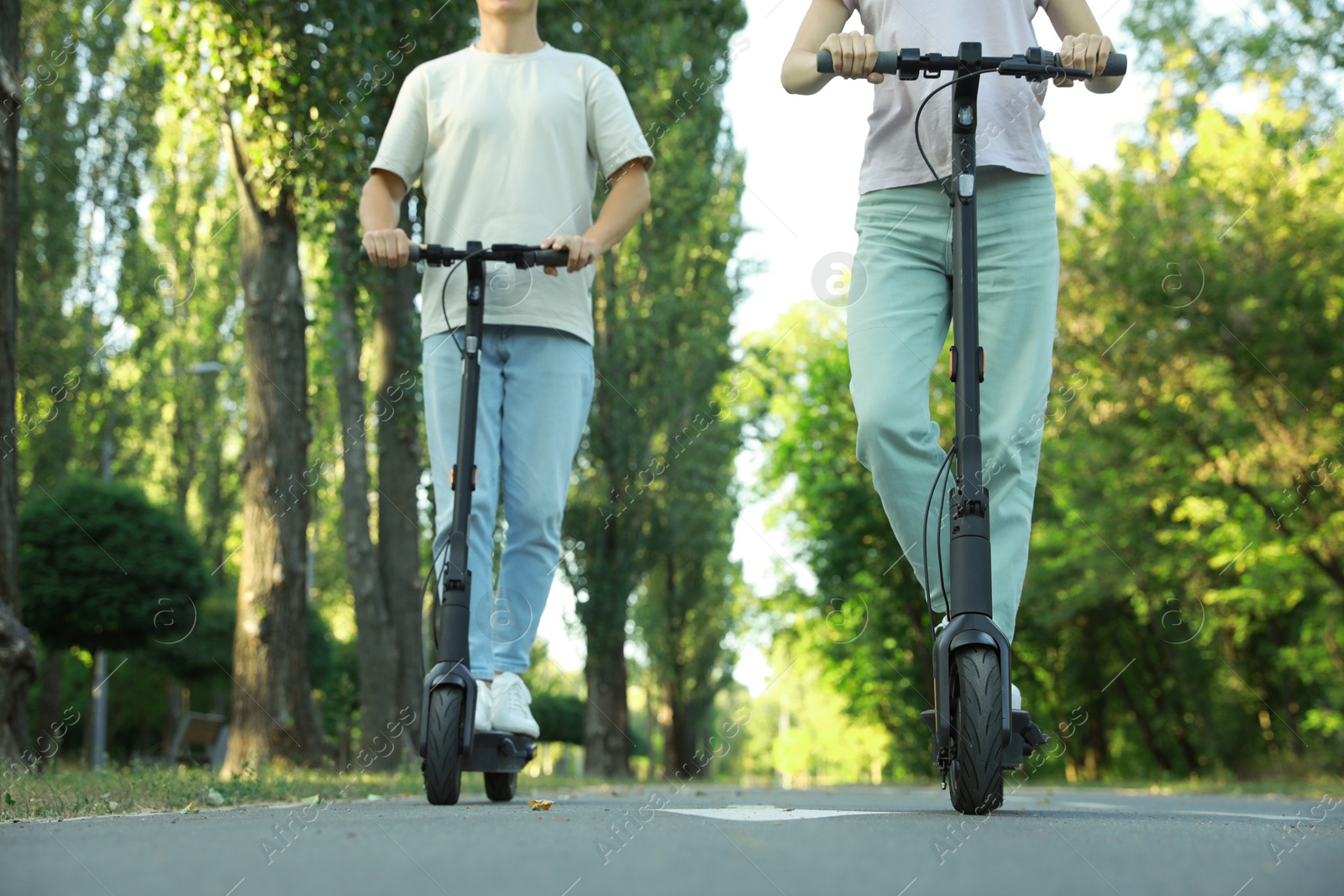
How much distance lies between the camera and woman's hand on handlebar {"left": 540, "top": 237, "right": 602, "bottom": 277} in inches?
162

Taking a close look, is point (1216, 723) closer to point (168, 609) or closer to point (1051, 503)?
point (1051, 503)

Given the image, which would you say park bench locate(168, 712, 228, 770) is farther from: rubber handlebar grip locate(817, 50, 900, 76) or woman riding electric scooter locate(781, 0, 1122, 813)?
rubber handlebar grip locate(817, 50, 900, 76)

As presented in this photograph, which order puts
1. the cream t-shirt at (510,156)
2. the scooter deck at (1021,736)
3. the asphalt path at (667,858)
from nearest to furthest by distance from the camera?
the asphalt path at (667,858) → the scooter deck at (1021,736) → the cream t-shirt at (510,156)

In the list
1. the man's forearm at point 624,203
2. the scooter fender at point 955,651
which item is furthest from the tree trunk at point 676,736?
the scooter fender at point 955,651

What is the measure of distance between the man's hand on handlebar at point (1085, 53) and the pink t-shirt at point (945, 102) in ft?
0.95

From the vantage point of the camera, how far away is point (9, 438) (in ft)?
20.8

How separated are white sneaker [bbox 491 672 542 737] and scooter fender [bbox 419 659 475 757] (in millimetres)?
232

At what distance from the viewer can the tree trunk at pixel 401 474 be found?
12508 mm

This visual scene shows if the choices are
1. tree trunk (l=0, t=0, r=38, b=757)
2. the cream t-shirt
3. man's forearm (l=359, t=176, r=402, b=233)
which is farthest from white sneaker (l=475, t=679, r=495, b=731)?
tree trunk (l=0, t=0, r=38, b=757)

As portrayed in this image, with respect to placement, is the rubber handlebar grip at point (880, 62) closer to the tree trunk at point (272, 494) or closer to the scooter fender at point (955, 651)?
the scooter fender at point (955, 651)

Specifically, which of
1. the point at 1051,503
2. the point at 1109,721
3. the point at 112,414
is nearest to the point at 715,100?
the point at 1051,503

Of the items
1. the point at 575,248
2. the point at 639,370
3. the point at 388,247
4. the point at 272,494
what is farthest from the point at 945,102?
the point at 639,370

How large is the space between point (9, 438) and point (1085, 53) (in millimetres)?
5372

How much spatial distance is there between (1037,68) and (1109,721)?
29.5 m
